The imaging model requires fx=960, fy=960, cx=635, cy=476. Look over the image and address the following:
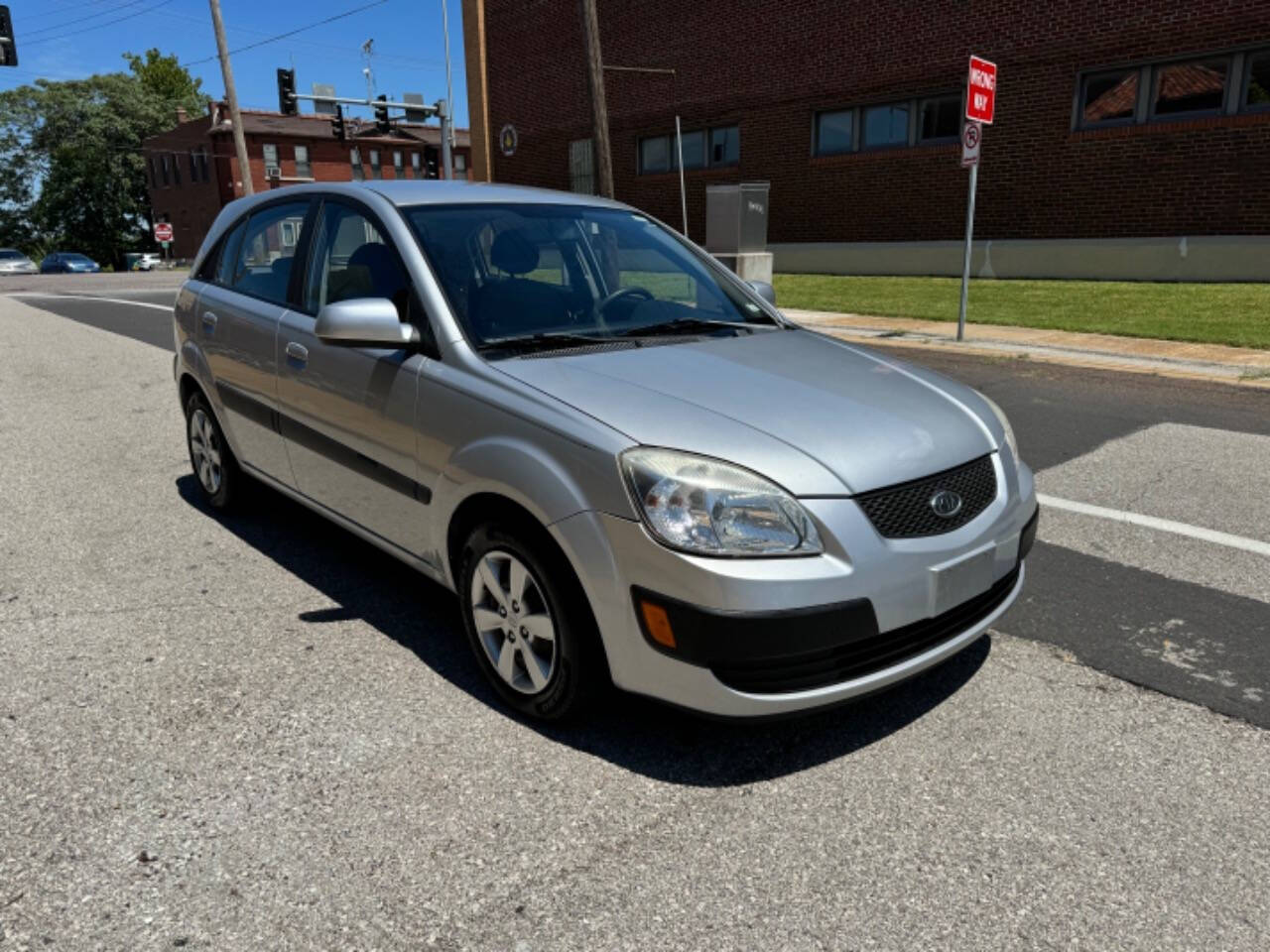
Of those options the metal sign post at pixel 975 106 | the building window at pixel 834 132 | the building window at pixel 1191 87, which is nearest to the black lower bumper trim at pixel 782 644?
the metal sign post at pixel 975 106

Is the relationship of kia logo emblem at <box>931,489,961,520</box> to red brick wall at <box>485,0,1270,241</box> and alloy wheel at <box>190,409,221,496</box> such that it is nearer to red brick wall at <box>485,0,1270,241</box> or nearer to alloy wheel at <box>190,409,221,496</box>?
alloy wheel at <box>190,409,221,496</box>

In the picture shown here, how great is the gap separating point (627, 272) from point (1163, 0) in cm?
1556

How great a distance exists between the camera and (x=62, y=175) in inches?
2514

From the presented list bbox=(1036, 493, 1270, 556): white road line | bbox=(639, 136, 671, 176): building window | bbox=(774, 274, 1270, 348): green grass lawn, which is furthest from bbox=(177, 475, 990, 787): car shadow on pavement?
bbox=(639, 136, 671, 176): building window

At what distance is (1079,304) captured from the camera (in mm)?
13633

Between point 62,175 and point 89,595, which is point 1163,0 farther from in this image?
point 62,175

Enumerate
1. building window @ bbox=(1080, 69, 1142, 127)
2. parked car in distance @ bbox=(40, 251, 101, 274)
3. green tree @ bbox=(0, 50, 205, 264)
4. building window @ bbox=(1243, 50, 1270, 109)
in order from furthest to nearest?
green tree @ bbox=(0, 50, 205, 264) → parked car in distance @ bbox=(40, 251, 101, 274) → building window @ bbox=(1080, 69, 1142, 127) → building window @ bbox=(1243, 50, 1270, 109)

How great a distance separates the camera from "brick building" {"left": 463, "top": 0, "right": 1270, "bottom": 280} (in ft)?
49.4

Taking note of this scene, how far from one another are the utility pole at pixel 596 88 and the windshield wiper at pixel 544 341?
11.8 meters

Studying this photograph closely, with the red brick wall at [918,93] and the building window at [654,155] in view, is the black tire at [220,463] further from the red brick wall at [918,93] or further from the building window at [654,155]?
the building window at [654,155]

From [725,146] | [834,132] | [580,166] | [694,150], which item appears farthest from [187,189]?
[834,132]

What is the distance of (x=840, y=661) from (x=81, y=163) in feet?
247

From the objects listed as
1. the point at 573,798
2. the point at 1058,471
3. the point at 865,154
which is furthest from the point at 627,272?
the point at 865,154

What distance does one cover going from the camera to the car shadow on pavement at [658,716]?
2764mm
